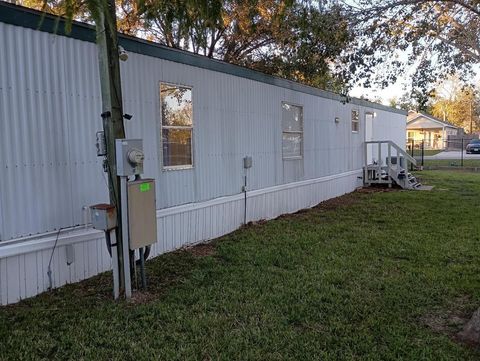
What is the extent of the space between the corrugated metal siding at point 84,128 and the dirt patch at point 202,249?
67 centimetres

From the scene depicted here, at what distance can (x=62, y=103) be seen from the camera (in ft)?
14.6

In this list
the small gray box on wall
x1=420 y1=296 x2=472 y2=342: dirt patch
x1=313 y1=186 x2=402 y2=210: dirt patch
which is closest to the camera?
x1=420 y1=296 x2=472 y2=342: dirt patch

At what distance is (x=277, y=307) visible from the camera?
386 cm

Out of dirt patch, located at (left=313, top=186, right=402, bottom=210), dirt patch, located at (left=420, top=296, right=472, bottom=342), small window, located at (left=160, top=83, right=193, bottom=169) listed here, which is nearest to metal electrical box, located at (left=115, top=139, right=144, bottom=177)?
small window, located at (left=160, top=83, right=193, bottom=169)

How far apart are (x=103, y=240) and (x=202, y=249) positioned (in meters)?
1.56

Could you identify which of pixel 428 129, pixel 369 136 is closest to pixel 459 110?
pixel 428 129

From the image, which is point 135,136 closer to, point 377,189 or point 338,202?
point 338,202

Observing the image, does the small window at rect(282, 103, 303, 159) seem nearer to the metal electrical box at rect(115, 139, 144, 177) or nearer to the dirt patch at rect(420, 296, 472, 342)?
the metal electrical box at rect(115, 139, 144, 177)

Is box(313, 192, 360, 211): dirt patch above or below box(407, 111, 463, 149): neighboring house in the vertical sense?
below

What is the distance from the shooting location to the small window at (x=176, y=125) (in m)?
5.88

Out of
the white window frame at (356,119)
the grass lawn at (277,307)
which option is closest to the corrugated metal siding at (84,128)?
the grass lawn at (277,307)

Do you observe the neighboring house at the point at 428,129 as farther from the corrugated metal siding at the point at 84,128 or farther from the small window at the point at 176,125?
the small window at the point at 176,125

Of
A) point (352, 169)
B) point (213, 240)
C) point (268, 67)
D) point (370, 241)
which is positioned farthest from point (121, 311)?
point (268, 67)

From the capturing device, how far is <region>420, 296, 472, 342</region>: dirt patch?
11.3 feet
